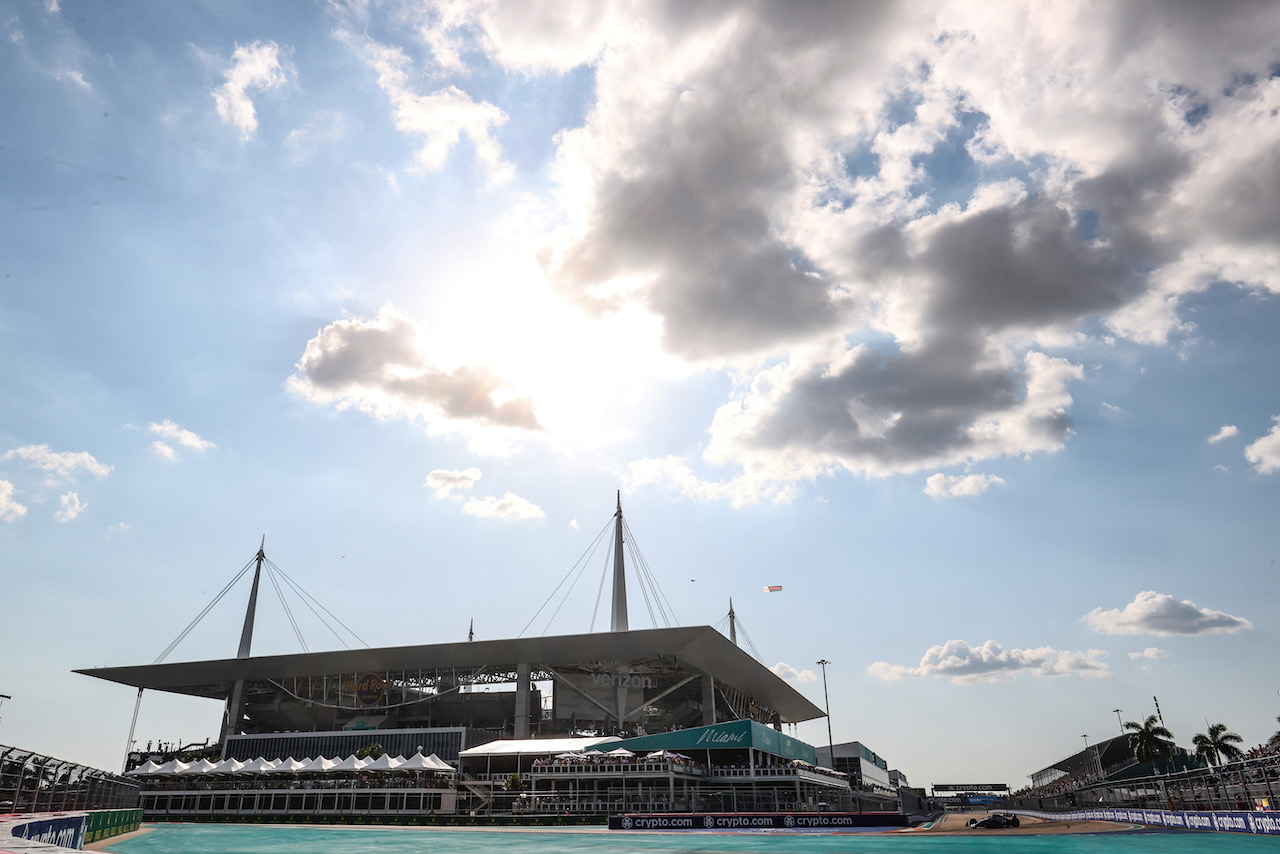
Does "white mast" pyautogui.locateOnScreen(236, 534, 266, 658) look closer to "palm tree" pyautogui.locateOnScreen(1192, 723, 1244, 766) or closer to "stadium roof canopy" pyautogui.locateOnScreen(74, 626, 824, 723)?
"stadium roof canopy" pyautogui.locateOnScreen(74, 626, 824, 723)

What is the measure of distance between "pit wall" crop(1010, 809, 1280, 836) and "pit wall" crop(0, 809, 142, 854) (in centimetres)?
4126

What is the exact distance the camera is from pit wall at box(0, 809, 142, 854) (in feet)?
53.7

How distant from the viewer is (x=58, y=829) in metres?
25.2

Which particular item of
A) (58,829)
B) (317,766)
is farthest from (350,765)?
(58,829)

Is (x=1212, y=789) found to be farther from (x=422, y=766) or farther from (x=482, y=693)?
(x=482, y=693)

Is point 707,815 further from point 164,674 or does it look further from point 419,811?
point 164,674

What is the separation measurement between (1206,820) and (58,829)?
4700cm

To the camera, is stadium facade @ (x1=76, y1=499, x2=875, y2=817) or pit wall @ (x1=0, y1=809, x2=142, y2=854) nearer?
pit wall @ (x1=0, y1=809, x2=142, y2=854)

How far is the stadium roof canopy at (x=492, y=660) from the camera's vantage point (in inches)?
3489

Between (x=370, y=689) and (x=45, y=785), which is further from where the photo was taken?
(x=370, y=689)

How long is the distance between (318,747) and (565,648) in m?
39.1


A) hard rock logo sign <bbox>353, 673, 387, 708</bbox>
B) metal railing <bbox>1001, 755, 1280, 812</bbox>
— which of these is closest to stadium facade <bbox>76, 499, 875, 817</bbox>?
hard rock logo sign <bbox>353, 673, 387, 708</bbox>

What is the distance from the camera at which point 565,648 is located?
9188 centimetres

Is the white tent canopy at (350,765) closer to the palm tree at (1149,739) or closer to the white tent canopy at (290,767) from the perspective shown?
the white tent canopy at (290,767)
